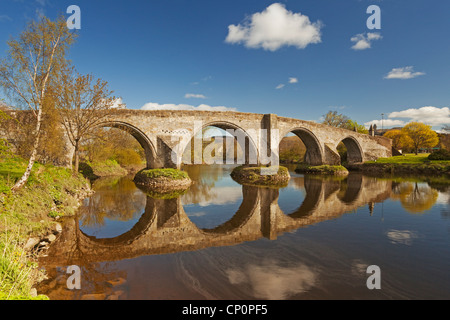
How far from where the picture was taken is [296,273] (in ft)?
18.6

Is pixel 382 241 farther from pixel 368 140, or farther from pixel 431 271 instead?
pixel 368 140

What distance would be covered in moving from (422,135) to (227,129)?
1802 inches

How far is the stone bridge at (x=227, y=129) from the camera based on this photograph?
68.3 feet

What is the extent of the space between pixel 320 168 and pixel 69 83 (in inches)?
1150

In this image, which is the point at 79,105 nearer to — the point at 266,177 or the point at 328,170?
the point at 266,177

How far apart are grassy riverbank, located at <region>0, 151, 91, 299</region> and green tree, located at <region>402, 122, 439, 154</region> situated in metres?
59.9

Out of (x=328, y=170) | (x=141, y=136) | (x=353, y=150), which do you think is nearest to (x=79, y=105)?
(x=141, y=136)

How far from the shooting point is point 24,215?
7.57 meters

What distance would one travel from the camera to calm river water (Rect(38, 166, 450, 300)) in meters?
4.98

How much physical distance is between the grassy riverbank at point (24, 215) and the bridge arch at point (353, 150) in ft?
131

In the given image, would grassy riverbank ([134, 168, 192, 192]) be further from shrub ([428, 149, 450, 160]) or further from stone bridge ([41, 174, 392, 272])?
shrub ([428, 149, 450, 160])

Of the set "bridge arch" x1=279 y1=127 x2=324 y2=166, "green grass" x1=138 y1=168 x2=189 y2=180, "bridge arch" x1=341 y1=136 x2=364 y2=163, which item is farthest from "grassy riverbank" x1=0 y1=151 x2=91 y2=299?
"bridge arch" x1=341 y1=136 x2=364 y2=163

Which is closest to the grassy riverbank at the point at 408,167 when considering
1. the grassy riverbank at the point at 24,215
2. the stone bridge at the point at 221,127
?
the stone bridge at the point at 221,127
